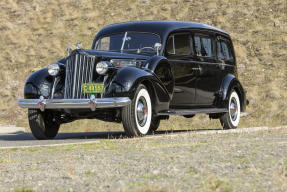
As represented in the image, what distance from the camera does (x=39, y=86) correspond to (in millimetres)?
9180

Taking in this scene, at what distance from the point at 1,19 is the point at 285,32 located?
16.1 metres

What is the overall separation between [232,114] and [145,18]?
18282mm

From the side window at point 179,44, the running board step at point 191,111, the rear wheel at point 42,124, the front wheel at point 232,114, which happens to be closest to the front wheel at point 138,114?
the running board step at point 191,111

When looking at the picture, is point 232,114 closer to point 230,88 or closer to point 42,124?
point 230,88

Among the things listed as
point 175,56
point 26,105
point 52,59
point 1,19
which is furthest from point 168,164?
point 1,19

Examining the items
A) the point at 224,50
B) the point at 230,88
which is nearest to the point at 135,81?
the point at 230,88

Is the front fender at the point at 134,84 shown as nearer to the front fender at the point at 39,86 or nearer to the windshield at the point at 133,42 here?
the windshield at the point at 133,42

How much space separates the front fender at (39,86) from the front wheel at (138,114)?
5.18ft

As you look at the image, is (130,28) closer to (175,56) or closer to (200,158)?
(175,56)

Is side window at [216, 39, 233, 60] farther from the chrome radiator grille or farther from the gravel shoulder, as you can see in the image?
the gravel shoulder

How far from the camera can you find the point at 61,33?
1150 inches

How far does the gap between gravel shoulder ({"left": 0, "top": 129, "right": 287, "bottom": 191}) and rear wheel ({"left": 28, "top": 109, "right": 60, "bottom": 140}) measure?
278 cm

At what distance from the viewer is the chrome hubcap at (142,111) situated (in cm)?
877

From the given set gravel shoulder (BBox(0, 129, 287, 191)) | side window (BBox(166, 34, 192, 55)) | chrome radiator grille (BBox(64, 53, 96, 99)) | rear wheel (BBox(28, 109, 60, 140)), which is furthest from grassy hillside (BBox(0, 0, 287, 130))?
gravel shoulder (BBox(0, 129, 287, 191))
